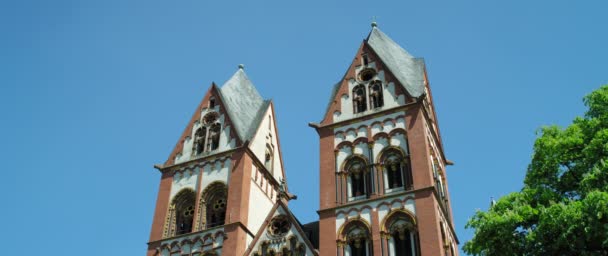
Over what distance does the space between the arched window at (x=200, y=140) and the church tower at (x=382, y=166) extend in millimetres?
7658

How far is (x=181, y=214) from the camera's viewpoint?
116 feet

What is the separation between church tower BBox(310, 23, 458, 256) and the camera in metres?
28.5

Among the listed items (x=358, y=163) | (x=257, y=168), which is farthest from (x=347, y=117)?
(x=257, y=168)

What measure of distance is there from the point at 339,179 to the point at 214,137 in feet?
32.5

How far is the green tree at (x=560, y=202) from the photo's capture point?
1891 centimetres

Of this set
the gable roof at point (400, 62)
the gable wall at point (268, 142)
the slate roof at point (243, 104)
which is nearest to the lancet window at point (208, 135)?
the slate roof at point (243, 104)

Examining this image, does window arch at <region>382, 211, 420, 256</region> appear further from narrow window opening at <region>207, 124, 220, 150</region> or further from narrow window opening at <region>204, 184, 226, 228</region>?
narrow window opening at <region>207, 124, 220, 150</region>

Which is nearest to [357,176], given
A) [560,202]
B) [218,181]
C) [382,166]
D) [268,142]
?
[382,166]

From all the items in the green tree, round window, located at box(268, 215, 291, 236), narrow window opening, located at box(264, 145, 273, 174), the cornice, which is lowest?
the green tree

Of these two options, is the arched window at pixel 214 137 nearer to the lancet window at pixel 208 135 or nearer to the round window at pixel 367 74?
the lancet window at pixel 208 135

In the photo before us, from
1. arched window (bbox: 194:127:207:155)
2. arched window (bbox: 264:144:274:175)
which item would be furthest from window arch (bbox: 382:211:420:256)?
arched window (bbox: 194:127:207:155)

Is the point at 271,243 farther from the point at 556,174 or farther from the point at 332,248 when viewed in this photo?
the point at 556,174

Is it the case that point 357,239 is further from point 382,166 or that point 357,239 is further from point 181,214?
point 181,214

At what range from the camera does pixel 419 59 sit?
39.1m
